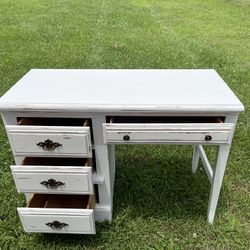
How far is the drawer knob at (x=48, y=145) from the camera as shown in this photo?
1988 millimetres

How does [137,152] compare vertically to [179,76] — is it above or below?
below

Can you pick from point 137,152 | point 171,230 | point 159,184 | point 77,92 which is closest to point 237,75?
point 137,152

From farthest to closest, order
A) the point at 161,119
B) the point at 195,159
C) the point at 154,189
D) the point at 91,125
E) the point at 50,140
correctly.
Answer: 1. the point at 195,159
2. the point at 154,189
3. the point at 161,119
4. the point at 91,125
5. the point at 50,140

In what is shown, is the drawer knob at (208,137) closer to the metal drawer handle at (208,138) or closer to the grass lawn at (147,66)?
the metal drawer handle at (208,138)

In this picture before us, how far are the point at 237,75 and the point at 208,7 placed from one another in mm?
6065

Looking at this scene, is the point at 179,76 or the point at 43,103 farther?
the point at 179,76

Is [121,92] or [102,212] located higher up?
[121,92]

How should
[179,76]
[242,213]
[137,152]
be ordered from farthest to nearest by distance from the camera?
[137,152] → [242,213] → [179,76]

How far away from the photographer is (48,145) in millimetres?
2002

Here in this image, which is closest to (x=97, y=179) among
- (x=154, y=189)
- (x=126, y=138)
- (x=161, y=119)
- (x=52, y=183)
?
(x=52, y=183)

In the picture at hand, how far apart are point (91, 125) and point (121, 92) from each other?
282 mm

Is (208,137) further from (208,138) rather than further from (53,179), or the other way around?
(53,179)

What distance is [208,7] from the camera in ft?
34.4

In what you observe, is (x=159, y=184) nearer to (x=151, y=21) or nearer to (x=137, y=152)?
(x=137, y=152)
